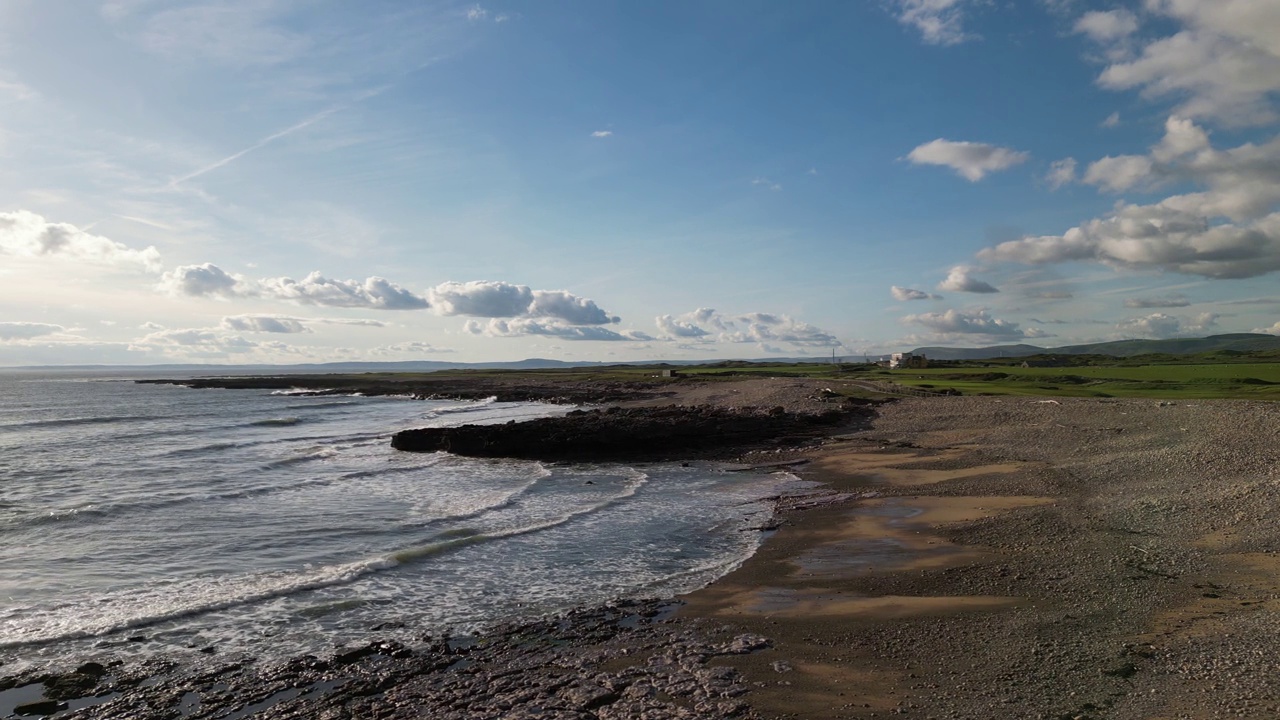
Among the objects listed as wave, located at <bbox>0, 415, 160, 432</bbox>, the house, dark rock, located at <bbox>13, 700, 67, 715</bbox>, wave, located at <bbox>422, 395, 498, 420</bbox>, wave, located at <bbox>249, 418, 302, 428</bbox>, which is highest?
the house

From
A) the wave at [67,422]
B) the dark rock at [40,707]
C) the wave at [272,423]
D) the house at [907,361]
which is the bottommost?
the dark rock at [40,707]

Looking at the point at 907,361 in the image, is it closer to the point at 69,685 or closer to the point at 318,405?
the point at 318,405

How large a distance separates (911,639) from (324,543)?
14.3 meters

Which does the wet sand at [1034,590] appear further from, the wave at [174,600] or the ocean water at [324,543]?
the wave at [174,600]

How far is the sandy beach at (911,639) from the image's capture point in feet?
25.7

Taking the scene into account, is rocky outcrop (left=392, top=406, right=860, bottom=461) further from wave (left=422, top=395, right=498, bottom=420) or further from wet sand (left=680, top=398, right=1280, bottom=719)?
wave (left=422, top=395, right=498, bottom=420)

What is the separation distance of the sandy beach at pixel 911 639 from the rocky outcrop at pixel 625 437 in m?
15.2

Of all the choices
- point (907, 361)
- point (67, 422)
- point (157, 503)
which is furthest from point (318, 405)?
point (907, 361)

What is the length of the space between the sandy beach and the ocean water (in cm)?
130

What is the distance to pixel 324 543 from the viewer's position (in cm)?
1734

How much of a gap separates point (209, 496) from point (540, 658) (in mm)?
19774

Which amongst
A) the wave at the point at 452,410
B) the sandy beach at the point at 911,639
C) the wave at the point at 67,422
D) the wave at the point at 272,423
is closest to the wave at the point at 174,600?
the sandy beach at the point at 911,639

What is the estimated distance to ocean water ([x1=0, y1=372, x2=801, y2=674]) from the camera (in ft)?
38.7

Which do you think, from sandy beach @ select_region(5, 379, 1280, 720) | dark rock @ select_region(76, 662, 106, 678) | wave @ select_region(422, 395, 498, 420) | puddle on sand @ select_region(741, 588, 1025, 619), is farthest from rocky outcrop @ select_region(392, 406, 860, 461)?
wave @ select_region(422, 395, 498, 420)
